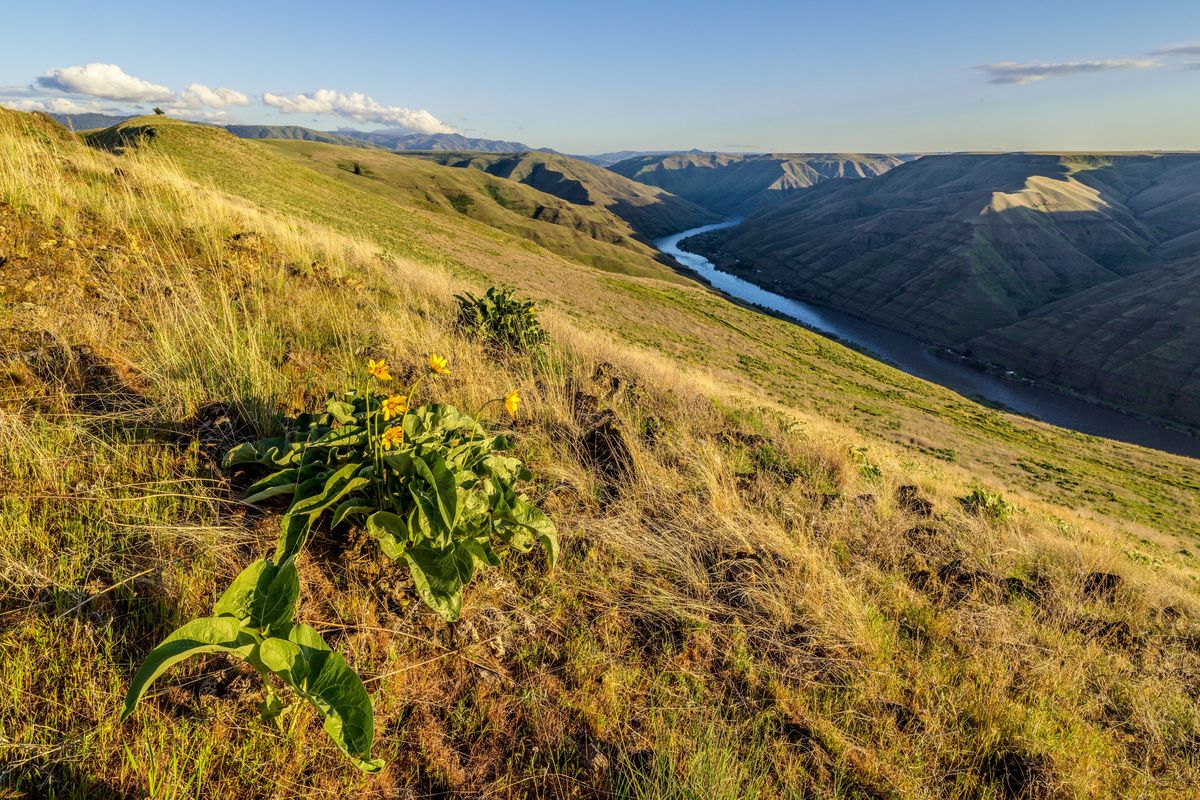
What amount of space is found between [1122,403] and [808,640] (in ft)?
292

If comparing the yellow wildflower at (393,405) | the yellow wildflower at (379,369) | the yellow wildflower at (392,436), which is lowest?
the yellow wildflower at (392,436)

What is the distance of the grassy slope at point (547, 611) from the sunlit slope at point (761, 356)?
14.6m

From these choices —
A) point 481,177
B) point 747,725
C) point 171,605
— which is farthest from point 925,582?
point 481,177

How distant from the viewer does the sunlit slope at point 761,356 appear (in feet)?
75.3

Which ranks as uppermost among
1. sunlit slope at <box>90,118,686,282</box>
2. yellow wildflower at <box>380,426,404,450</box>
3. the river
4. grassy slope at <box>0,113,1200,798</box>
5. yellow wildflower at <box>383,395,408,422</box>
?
sunlit slope at <box>90,118,686,282</box>

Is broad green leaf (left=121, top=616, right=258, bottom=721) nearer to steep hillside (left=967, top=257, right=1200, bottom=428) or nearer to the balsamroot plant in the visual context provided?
the balsamroot plant

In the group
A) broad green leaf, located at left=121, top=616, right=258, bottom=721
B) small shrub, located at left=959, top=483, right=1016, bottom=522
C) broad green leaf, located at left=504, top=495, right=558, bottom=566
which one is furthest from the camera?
small shrub, located at left=959, top=483, right=1016, bottom=522

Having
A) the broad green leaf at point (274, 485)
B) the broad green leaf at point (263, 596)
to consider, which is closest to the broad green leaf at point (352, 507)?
the broad green leaf at point (274, 485)

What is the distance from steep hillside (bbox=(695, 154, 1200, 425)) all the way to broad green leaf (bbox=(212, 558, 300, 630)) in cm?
9061

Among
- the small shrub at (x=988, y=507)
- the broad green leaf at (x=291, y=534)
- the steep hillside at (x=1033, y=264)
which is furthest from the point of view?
the steep hillside at (x=1033, y=264)

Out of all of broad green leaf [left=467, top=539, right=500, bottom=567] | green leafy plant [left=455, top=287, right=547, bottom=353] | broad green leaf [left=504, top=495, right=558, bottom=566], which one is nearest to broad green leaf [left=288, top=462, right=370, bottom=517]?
broad green leaf [left=467, top=539, right=500, bottom=567]

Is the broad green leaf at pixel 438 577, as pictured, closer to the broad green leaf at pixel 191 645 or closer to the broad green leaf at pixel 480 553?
the broad green leaf at pixel 480 553

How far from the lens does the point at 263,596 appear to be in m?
1.77

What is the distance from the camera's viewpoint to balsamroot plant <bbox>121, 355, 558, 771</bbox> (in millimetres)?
1549
